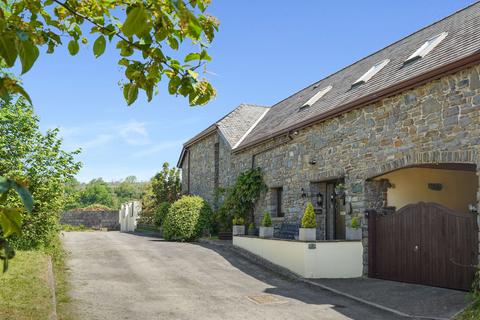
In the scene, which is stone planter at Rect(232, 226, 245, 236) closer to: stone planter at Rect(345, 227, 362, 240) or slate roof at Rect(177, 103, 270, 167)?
slate roof at Rect(177, 103, 270, 167)

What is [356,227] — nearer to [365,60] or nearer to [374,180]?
[374,180]

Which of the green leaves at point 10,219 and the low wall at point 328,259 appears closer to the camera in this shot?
the green leaves at point 10,219

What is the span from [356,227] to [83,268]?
269 inches

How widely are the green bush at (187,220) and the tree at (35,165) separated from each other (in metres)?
6.36

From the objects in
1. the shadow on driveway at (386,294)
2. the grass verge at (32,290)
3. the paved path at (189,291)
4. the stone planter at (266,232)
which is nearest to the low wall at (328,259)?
the shadow on driveway at (386,294)

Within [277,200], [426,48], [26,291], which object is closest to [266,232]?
[277,200]

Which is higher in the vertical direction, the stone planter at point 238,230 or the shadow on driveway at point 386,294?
the stone planter at point 238,230

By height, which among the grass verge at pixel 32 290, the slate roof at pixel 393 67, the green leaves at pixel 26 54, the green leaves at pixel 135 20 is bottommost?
the grass verge at pixel 32 290

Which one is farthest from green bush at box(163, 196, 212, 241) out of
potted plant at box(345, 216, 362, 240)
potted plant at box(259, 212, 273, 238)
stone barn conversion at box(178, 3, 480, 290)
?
potted plant at box(345, 216, 362, 240)

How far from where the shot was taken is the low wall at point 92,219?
38.7 meters

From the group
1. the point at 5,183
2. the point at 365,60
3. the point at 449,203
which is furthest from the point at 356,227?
the point at 5,183

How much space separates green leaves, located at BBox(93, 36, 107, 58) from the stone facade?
25.1ft

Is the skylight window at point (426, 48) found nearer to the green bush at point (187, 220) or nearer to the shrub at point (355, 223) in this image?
the shrub at point (355, 223)

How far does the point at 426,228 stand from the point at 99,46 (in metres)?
8.73
